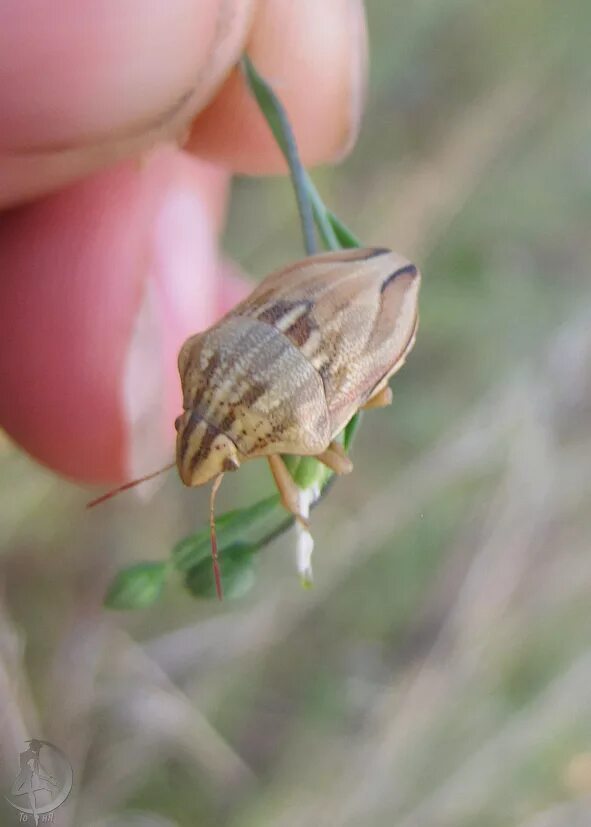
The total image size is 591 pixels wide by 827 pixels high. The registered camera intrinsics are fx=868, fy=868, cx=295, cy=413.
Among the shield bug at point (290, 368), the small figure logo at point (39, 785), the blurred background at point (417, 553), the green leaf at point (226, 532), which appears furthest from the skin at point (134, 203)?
the green leaf at point (226, 532)

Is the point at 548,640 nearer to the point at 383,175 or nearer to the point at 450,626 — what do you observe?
the point at 450,626

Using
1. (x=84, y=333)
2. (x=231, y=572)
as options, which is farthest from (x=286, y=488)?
(x=84, y=333)

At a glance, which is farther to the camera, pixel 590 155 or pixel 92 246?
pixel 590 155

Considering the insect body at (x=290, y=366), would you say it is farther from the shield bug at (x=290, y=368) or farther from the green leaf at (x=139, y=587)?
the green leaf at (x=139, y=587)

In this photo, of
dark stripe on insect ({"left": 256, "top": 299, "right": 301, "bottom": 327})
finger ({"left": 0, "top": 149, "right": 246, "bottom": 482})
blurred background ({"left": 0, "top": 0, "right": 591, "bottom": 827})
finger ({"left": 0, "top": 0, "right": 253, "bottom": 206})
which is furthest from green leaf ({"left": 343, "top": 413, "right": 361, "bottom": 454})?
blurred background ({"left": 0, "top": 0, "right": 591, "bottom": 827})

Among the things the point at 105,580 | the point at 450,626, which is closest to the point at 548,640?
the point at 450,626

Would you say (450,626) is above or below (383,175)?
below
